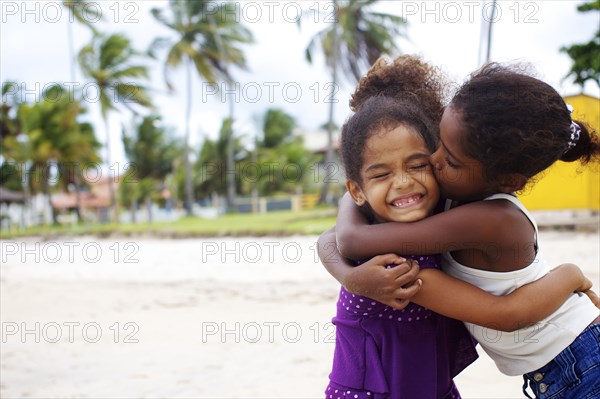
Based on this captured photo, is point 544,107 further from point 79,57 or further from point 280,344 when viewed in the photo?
point 79,57

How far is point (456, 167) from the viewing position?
154 cm

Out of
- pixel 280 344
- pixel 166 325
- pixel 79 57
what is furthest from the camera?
pixel 79 57

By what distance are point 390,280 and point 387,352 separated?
267 mm

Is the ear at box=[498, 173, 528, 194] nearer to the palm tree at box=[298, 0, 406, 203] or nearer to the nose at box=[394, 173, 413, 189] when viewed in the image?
the nose at box=[394, 173, 413, 189]

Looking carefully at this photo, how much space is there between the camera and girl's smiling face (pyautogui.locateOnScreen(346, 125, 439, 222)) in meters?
1.62

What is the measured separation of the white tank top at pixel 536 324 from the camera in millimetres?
1594

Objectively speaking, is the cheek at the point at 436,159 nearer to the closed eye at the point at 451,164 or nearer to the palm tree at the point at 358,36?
the closed eye at the point at 451,164

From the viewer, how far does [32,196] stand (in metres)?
37.1

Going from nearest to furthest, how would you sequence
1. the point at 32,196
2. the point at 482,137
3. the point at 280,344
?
the point at 482,137 < the point at 280,344 < the point at 32,196

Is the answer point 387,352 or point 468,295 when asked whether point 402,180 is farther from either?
point 387,352

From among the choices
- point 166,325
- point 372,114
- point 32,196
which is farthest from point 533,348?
point 32,196

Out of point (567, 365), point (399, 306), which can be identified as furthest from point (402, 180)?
point (567, 365)

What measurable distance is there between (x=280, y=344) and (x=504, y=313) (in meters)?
3.36

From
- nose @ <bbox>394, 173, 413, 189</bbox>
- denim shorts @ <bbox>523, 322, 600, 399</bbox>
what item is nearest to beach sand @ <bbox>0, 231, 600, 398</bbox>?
denim shorts @ <bbox>523, 322, 600, 399</bbox>
